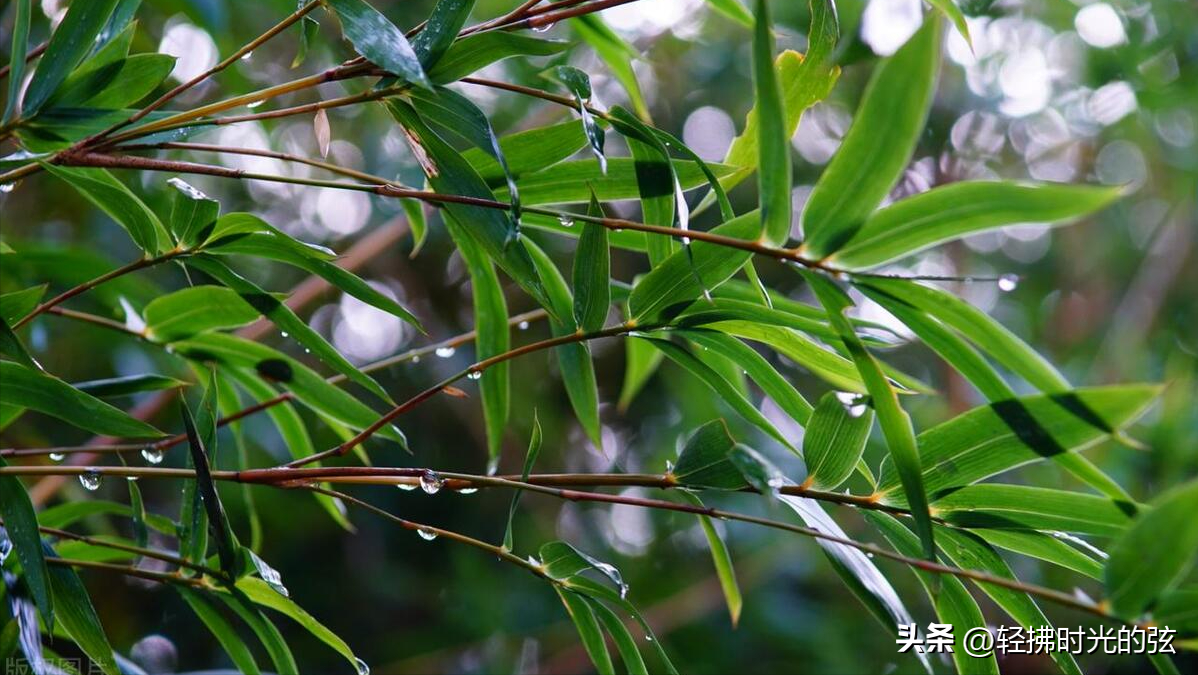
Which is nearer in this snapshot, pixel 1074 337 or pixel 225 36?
pixel 225 36

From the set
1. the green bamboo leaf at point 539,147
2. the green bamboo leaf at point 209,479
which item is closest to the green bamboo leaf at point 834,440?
the green bamboo leaf at point 539,147

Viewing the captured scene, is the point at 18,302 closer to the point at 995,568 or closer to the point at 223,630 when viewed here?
the point at 223,630

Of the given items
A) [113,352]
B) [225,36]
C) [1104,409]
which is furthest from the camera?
[113,352]

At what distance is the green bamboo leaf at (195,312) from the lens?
2.14ft

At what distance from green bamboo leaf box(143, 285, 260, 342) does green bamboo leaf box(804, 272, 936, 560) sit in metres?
0.40

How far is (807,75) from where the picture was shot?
1.93ft

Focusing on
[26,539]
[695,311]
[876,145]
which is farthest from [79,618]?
[876,145]

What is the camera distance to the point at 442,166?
1.69 ft

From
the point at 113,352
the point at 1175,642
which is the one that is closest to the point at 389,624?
the point at 113,352

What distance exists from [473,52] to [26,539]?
353mm

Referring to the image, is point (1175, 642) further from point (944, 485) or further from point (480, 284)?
point (480, 284)

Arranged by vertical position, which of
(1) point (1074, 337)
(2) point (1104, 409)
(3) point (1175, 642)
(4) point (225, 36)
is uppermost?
(4) point (225, 36)

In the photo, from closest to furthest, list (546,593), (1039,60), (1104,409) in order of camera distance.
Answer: (1104,409), (546,593), (1039,60)

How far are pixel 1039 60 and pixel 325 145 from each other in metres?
1.83
